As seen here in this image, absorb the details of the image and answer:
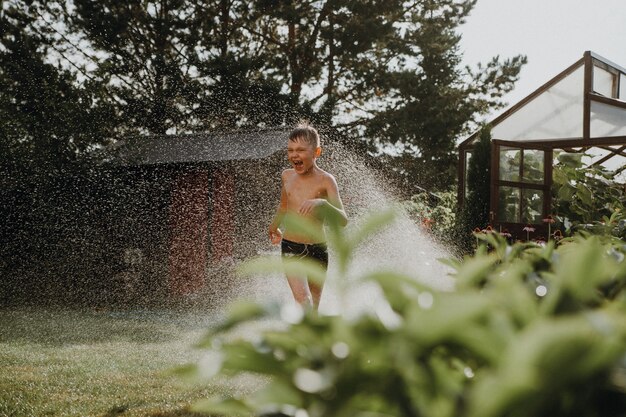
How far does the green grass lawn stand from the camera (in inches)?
131

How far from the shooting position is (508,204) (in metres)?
11.0

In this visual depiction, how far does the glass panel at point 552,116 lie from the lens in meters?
11.1

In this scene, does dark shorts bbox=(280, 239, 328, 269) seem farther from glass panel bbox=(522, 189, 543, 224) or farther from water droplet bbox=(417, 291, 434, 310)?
glass panel bbox=(522, 189, 543, 224)

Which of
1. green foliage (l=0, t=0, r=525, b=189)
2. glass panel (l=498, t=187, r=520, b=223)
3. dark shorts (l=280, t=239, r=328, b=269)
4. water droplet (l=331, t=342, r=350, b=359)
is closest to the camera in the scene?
water droplet (l=331, t=342, r=350, b=359)

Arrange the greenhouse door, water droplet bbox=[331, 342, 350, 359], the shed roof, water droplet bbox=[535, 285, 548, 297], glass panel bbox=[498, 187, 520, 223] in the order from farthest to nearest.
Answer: glass panel bbox=[498, 187, 520, 223] < the greenhouse door < the shed roof < water droplet bbox=[535, 285, 548, 297] < water droplet bbox=[331, 342, 350, 359]

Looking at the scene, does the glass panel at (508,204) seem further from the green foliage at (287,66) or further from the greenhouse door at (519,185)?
the green foliage at (287,66)

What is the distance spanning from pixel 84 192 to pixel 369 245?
551 cm

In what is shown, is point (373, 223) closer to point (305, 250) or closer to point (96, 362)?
point (305, 250)

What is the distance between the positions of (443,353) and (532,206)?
11.2 m

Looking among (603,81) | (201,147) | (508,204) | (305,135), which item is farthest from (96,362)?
(603,81)

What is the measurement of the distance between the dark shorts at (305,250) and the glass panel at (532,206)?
7195 mm

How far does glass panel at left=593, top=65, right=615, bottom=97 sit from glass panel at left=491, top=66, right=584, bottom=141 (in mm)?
242

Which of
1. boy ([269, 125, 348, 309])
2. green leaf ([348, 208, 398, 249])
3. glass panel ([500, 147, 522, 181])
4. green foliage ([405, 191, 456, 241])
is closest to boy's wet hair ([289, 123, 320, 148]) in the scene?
boy ([269, 125, 348, 309])

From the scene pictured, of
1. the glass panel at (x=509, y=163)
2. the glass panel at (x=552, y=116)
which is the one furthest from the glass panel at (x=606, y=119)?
the glass panel at (x=509, y=163)
